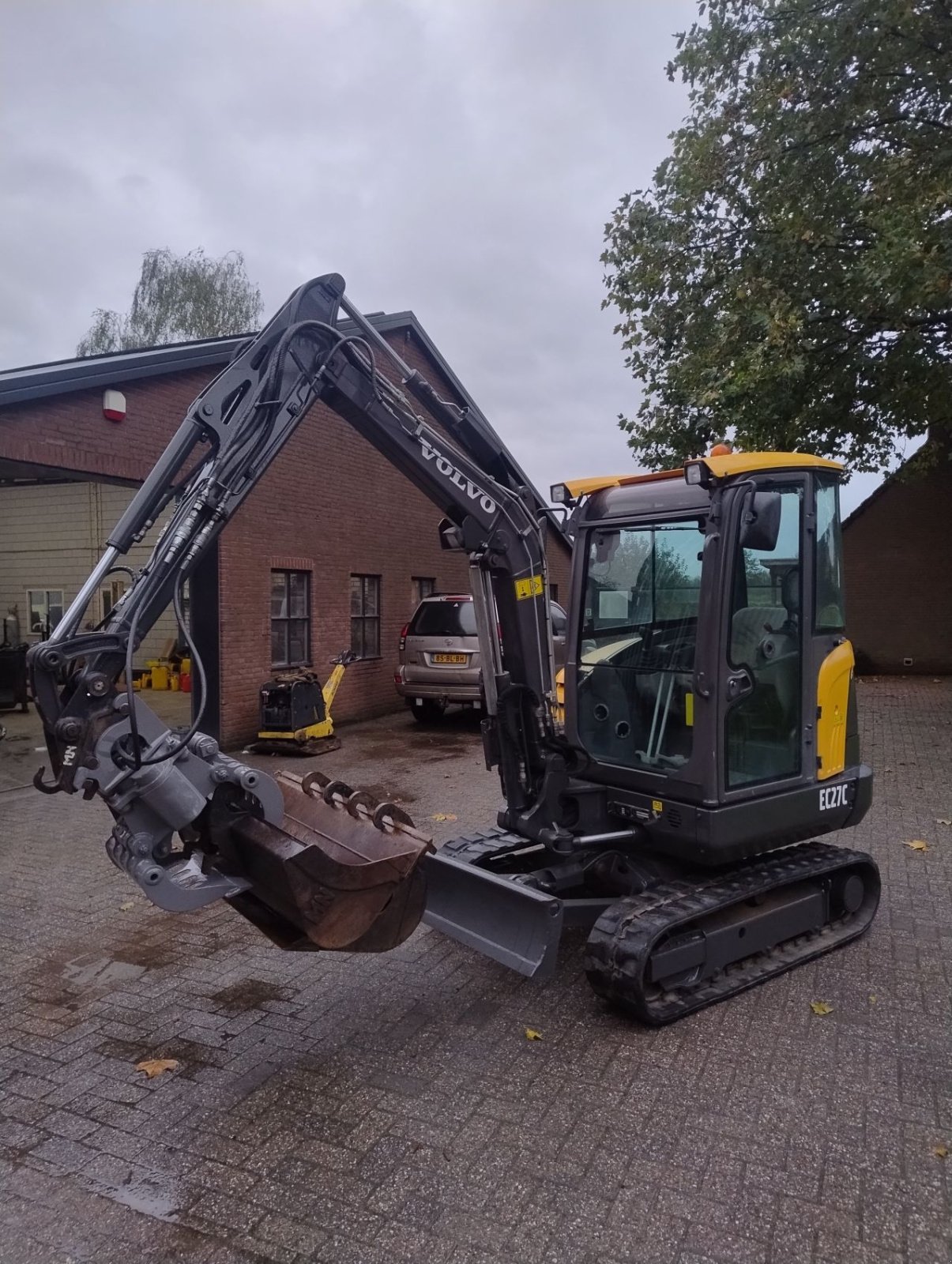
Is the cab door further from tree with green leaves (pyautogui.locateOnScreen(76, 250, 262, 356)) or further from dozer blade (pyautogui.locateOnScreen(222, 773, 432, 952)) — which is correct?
tree with green leaves (pyautogui.locateOnScreen(76, 250, 262, 356))

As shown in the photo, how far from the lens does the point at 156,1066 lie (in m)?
3.85

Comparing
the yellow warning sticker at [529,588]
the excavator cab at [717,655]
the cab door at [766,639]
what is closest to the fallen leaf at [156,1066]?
the excavator cab at [717,655]

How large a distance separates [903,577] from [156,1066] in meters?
21.5

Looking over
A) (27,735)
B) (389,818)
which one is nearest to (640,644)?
(389,818)

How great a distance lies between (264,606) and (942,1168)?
32.2 ft

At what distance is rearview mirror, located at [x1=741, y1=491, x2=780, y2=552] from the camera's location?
427cm

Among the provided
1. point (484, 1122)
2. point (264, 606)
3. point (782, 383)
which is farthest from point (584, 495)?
point (782, 383)

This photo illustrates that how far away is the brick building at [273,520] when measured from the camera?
8.65 m

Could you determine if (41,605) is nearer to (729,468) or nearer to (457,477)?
(457,477)

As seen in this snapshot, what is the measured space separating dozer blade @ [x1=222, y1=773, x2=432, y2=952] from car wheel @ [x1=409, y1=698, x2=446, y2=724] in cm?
921

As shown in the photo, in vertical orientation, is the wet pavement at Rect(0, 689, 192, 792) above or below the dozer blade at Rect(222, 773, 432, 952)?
below

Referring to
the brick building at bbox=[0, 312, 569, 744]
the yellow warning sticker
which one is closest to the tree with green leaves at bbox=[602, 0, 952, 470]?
the brick building at bbox=[0, 312, 569, 744]

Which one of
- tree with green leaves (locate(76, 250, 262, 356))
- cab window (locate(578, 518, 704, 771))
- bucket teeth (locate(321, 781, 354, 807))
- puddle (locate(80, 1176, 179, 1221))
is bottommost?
puddle (locate(80, 1176, 179, 1221))

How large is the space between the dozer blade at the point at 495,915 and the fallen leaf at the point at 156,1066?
49.2 inches
